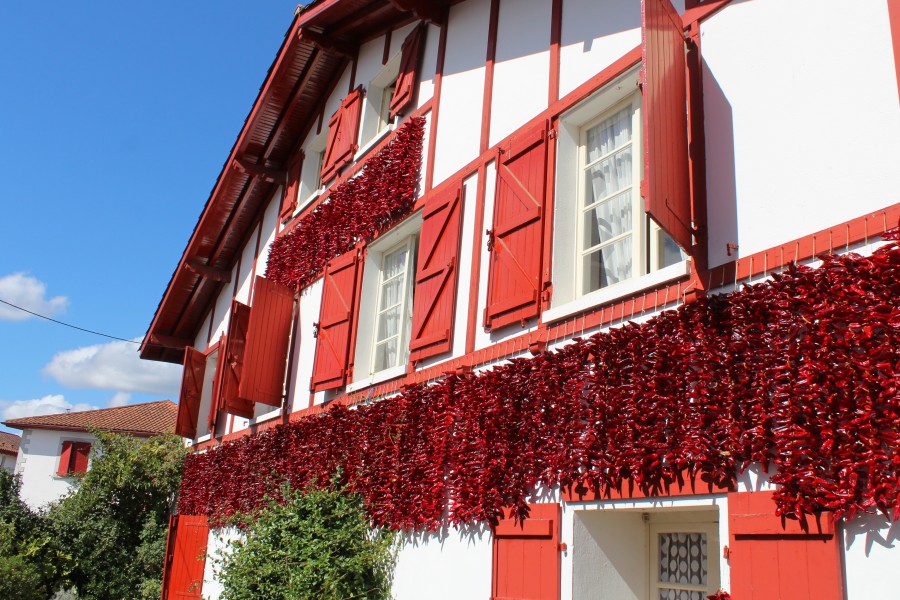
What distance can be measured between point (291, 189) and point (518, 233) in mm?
6189

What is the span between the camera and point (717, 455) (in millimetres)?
4008

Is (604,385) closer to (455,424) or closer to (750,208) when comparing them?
(750,208)

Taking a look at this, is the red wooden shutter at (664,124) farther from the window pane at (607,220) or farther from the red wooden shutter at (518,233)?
the red wooden shutter at (518,233)

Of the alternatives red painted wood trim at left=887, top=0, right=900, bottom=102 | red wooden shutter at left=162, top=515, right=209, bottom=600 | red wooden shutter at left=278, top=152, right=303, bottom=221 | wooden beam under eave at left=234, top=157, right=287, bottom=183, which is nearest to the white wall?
red wooden shutter at left=162, top=515, right=209, bottom=600

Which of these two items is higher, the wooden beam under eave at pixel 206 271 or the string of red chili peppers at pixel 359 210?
the wooden beam under eave at pixel 206 271

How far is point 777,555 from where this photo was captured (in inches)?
146

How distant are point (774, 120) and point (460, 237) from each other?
9.93 feet

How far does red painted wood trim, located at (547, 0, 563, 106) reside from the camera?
6.20 meters

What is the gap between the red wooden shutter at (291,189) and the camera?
11.4 metres

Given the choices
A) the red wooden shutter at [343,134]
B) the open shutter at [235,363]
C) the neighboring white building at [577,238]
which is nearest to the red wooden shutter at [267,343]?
the neighboring white building at [577,238]

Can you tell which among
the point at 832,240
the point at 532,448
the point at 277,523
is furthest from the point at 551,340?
the point at 277,523

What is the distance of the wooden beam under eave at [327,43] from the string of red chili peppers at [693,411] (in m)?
5.05

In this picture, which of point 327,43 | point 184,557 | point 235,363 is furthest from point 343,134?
point 184,557

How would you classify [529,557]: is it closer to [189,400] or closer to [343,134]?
[343,134]
